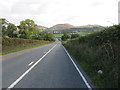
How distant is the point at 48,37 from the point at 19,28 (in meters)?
73.0

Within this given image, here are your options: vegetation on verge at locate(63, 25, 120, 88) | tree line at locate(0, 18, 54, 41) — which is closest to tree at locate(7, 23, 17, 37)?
tree line at locate(0, 18, 54, 41)

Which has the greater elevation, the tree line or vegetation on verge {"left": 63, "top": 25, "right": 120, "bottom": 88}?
the tree line

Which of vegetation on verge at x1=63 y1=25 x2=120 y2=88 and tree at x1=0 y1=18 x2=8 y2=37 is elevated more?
tree at x1=0 y1=18 x2=8 y2=37

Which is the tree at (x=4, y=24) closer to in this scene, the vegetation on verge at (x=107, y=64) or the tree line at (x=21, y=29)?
the tree line at (x=21, y=29)

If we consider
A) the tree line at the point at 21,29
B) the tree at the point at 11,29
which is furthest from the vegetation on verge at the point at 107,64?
the tree at the point at 11,29

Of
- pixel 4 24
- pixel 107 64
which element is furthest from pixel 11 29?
pixel 107 64

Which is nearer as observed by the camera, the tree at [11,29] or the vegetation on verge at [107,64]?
the vegetation on verge at [107,64]

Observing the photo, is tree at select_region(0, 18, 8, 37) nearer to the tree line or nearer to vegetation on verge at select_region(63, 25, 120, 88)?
the tree line

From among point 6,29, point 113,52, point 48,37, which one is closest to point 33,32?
point 6,29

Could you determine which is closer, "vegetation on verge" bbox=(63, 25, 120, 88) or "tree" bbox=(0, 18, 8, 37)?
"vegetation on verge" bbox=(63, 25, 120, 88)

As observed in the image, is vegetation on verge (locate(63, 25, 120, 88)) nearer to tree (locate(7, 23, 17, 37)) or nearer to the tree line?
the tree line

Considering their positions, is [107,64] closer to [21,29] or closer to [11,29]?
[21,29]

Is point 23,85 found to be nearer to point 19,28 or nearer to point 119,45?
point 119,45

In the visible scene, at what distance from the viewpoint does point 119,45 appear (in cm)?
902
